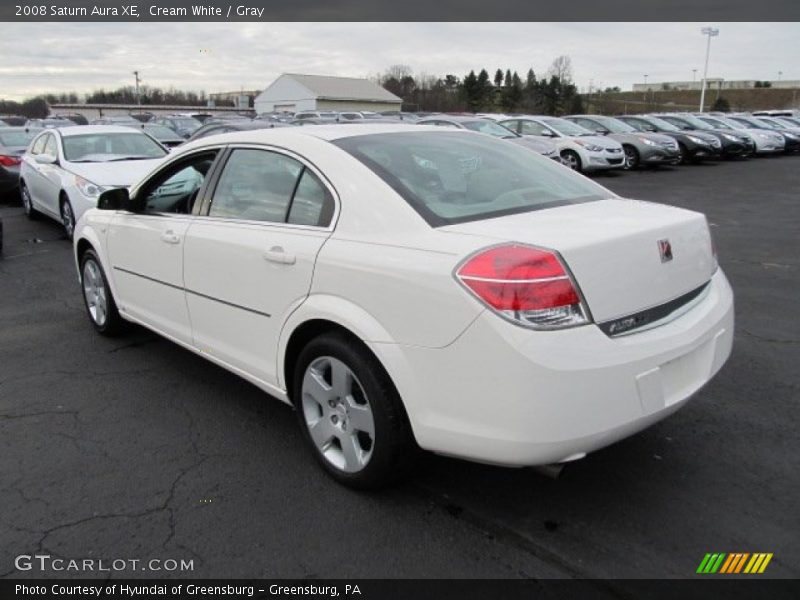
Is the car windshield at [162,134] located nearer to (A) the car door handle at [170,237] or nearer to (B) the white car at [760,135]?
(A) the car door handle at [170,237]

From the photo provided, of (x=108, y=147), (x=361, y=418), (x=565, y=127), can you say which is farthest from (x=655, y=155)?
(x=361, y=418)

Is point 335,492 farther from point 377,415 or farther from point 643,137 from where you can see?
point 643,137

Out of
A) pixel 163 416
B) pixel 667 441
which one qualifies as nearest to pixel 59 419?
pixel 163 416

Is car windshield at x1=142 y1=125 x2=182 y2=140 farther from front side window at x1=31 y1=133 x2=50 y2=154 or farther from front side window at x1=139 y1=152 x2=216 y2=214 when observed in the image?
front side window at x1=139 y1=152 x2=216 y2=214

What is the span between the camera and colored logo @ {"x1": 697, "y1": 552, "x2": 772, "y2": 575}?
2438 mm

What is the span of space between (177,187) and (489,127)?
14.4 m

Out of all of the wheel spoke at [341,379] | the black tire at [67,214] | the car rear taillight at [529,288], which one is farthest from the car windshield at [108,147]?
the car rear taillight at [529,288]

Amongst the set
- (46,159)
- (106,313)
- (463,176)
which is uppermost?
(463,176)

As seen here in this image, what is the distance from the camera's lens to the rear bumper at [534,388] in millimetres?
2283

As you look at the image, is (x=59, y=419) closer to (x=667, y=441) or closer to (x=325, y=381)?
(x=325, y=381)

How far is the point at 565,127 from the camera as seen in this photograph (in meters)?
19.0

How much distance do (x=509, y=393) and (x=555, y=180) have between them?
1.58m

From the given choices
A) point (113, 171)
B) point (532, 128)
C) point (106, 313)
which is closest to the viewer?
point (106, 313)
